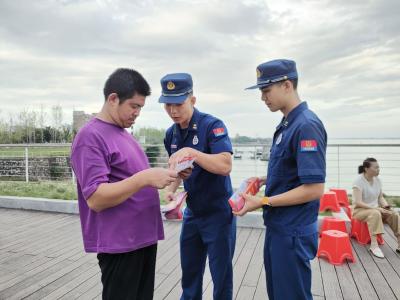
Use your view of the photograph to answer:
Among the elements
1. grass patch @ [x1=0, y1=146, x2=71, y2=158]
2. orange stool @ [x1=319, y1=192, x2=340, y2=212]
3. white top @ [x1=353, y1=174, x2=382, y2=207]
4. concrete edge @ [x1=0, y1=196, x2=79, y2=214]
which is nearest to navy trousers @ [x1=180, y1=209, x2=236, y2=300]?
white top @ [x1=353, y1=174, x2=382, y2=207]

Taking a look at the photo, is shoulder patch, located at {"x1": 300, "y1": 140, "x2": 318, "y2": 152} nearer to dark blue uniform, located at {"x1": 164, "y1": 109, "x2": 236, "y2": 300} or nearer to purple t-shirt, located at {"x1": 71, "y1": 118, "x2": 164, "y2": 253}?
dark blue uniform, located at {"x1": 164, "y1": 109, "x2": 236, "y2": 300}

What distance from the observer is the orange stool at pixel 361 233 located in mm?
3731

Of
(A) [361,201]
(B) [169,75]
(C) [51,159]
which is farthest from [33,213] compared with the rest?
(C) [51,159]

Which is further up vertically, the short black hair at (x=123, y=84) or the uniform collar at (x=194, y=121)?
the short black hair at (x=123, y=84)

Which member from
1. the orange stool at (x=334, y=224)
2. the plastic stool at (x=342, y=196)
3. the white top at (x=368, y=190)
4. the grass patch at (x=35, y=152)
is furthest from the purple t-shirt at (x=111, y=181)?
the grass patch at (x=35, y=152)

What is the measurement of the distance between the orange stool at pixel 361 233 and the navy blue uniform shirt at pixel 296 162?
254cm

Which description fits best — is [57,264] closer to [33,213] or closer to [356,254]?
[33,213]

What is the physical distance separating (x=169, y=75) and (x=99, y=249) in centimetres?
105

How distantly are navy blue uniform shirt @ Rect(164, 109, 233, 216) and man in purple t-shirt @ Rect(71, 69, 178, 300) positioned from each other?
50cm

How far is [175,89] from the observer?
185 centimetres

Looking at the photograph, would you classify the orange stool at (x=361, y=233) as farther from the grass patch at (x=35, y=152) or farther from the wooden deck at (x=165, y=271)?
the grass patch at (x=35, y=152)

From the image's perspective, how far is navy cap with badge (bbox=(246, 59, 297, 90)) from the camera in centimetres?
156

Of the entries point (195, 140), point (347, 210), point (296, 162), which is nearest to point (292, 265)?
point (296, 162)

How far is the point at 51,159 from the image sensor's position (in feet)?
35.1
